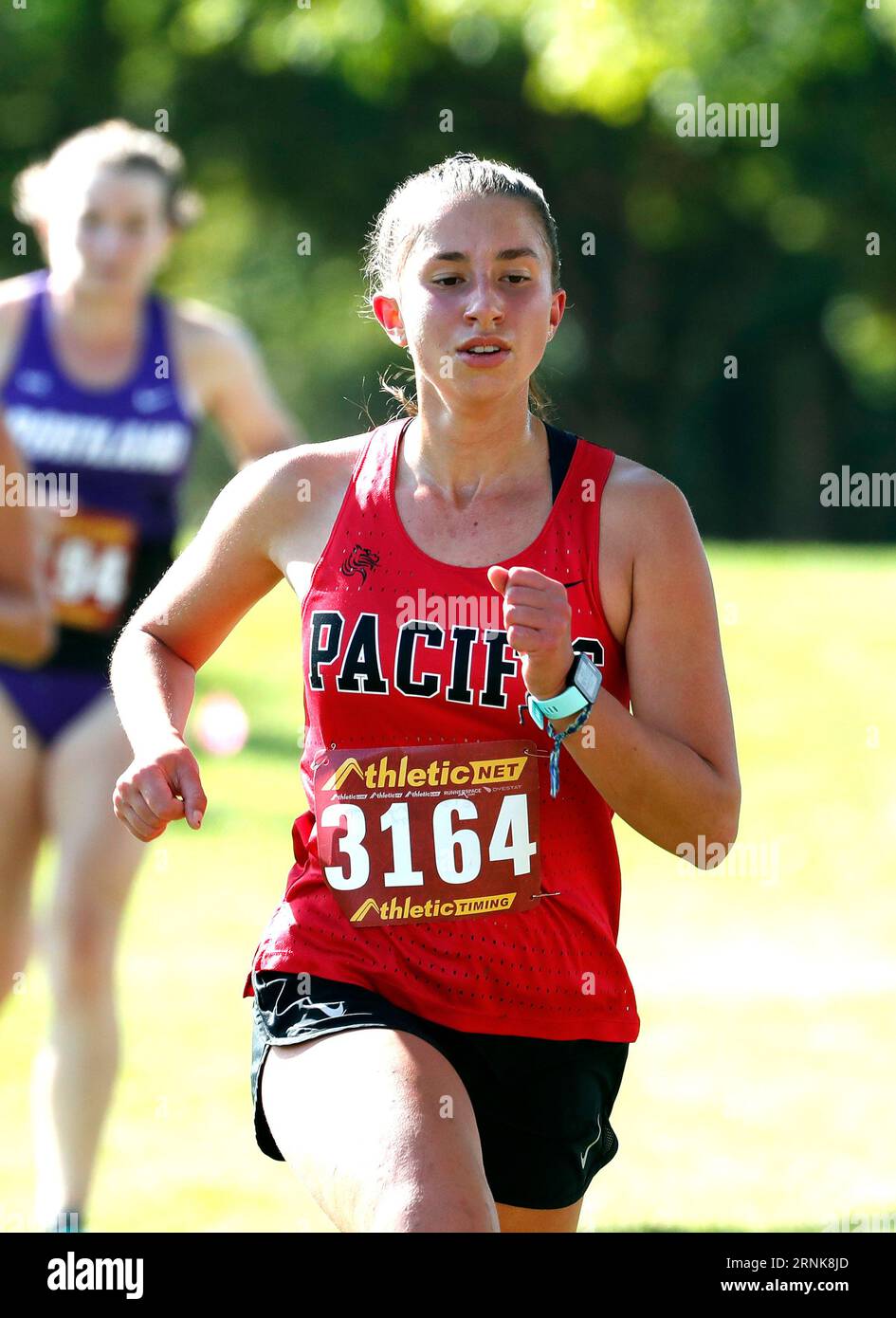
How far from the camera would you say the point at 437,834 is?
291 cm

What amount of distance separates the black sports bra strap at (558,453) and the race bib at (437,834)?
40 centimetres

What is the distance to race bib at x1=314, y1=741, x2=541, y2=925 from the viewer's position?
2.90m

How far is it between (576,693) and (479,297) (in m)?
0.63

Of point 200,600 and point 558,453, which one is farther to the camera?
point 200,600

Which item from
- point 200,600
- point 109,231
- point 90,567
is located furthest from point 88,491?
point 200,600

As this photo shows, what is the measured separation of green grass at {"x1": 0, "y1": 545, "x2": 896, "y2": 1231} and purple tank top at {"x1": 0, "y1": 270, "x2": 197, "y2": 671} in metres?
1.44

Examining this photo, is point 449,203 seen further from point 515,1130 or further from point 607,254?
point 607,254

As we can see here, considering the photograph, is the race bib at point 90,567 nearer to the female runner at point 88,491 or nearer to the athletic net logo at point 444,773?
the female runner at point 88,491

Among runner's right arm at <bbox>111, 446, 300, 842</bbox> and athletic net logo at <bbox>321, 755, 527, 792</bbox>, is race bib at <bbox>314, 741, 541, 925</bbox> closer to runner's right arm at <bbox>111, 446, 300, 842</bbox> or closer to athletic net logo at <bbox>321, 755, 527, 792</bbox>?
athletic net logo at <bbox>321, 755, 527, 792</bbox>

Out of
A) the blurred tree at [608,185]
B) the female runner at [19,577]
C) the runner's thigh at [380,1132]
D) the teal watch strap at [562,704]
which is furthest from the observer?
the blurred tree at [608,185]

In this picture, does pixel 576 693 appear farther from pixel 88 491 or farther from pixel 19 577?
pixel 88 491

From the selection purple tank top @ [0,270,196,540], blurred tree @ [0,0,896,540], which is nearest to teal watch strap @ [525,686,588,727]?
purple tank top @ [0,270,196,540]

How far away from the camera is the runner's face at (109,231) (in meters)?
5.21

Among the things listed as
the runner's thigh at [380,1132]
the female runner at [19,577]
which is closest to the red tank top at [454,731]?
the runner's thigh at [380,1132]
